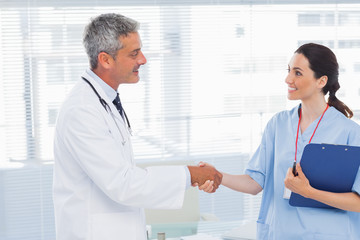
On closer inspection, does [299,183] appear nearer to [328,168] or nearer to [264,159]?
[328,168]

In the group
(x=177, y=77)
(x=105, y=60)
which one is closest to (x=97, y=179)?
(x=105, y=60)

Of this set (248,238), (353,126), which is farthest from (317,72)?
(248,238)

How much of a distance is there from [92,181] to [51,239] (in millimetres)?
2583

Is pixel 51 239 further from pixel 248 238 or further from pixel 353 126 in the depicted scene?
pixel 353 126

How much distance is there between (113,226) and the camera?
1652mm

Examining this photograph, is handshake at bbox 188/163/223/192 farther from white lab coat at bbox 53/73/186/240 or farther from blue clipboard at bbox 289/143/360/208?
blue clipboard at bbox 289/143/360/208

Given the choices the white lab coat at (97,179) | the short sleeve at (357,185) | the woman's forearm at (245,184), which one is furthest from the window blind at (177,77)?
the short sleeve at (357,185)

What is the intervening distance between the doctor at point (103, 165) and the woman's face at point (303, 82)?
51cm

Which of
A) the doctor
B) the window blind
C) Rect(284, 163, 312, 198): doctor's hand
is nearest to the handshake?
the doctor

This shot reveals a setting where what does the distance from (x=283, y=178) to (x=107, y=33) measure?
869mm

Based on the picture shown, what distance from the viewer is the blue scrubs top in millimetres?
1836

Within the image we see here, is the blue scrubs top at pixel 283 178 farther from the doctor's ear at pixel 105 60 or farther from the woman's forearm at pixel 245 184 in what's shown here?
the doctor's ear at pixel 105 60

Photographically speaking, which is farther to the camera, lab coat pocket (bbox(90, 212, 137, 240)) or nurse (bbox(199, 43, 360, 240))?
nurse (bbox(199, 43, 360, 240))

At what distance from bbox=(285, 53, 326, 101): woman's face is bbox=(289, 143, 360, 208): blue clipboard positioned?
0.27 metres
